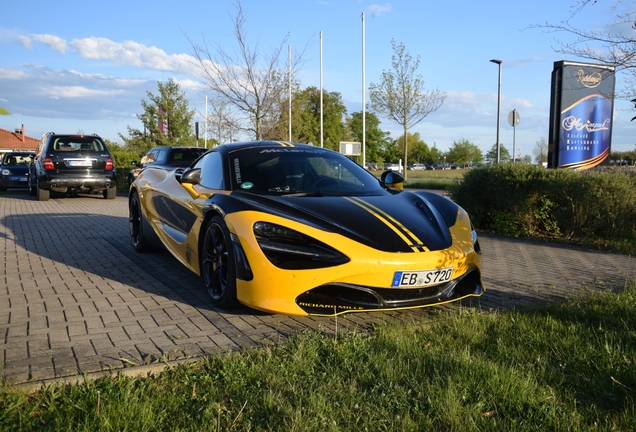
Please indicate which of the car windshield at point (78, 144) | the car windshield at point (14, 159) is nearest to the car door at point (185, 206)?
the car windshield at point (78, 144)

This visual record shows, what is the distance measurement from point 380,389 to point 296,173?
8.92 ft

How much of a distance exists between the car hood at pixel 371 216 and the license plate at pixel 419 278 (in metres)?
0.17

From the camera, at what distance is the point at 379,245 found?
160 inches

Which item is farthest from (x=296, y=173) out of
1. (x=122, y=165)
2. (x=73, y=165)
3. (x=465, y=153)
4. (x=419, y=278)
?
(x=465, y=153)

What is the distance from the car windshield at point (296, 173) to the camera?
5059mm

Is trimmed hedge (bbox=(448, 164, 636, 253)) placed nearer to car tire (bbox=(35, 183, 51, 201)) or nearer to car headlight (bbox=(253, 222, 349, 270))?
car headlight (bbox=(253, 222, 349, 270))

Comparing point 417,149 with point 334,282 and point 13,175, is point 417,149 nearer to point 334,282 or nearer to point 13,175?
point 13,175

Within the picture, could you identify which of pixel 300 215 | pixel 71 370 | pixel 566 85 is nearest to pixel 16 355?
pixel 71 370

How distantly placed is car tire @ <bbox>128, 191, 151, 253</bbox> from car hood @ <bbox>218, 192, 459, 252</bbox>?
282 centimetres

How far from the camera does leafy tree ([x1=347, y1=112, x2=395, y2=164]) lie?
8250 cm

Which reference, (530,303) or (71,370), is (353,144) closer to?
(530,303)

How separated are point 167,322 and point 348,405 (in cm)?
194

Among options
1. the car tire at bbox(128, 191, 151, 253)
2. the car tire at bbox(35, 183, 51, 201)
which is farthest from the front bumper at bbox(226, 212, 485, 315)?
the car tire at bbox(35, 183, 51, 201)

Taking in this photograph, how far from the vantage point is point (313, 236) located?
400cm
